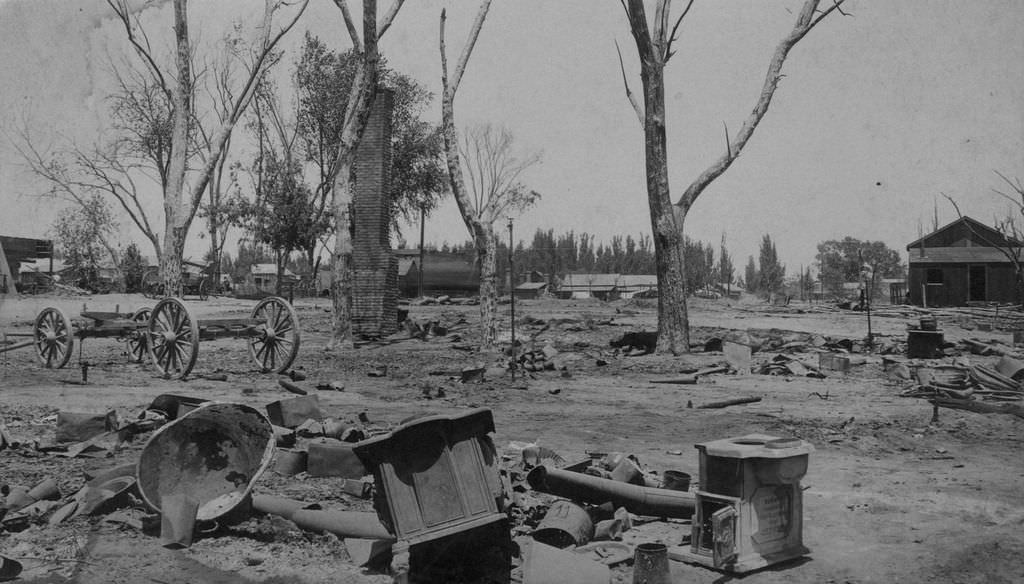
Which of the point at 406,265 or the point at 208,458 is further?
the point at 406,265

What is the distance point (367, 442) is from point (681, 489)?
2535 millimetres

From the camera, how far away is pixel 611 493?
493 cm

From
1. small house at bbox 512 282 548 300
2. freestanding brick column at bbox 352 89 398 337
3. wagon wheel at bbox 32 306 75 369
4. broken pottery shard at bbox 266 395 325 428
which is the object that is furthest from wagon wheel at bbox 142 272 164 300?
broken pottery shard at bbox 266 395 325 428

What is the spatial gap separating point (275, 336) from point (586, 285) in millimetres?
66878

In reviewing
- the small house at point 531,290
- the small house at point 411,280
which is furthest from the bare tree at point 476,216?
the small house at point 531,290

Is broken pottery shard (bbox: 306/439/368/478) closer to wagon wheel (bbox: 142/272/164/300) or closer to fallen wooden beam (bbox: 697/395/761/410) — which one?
fallen wooden beam (bbox: 697/395/761/410)

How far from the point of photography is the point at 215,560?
4.04m

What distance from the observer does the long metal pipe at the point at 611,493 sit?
4.86 metres

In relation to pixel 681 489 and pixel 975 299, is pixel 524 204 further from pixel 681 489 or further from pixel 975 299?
pixel 681 489

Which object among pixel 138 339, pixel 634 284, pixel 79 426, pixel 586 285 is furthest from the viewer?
pixel 634 284

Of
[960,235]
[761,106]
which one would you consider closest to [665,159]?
[761,106]

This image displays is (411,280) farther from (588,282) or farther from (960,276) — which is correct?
(960,276)

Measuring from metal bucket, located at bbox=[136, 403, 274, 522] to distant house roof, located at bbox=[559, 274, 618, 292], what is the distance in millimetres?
67514

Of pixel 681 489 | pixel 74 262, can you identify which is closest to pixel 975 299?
pixel 681 489
